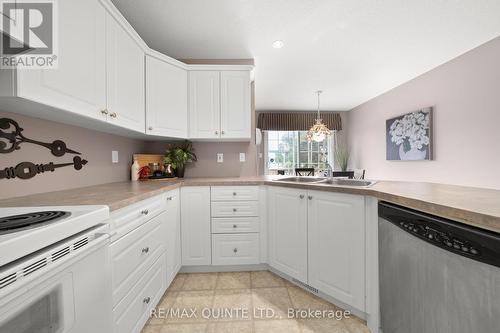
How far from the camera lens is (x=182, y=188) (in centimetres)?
197

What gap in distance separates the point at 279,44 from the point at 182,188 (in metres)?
1.90

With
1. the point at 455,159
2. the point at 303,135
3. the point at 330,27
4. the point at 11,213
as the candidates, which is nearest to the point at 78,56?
the point at 11,213

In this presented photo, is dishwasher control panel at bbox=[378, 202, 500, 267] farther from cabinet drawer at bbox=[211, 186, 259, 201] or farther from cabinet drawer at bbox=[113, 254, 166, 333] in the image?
cabinet drawer at bbox=[113, 254, 166, 333]

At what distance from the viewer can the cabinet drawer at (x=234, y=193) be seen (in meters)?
1.99

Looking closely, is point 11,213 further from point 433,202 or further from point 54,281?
point 433,202

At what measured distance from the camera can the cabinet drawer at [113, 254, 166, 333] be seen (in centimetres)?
106

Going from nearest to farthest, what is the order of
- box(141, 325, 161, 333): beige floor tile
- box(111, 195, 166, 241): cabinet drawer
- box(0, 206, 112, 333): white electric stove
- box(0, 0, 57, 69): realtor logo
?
box(0, 206, 112, 333): white electric stove, box(0, 0, 57, 69): realtor logo, box(111, 195, 166, 241): cabinet drawer, box(141, 325, 161, 333): beige floor tile

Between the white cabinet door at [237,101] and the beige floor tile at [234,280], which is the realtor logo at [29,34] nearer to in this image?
the white cabinet door at [237,101]

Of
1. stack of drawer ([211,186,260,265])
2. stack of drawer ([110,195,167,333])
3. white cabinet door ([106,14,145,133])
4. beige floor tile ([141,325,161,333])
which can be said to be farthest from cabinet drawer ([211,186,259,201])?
beige floor tile ([141,325,161,333])

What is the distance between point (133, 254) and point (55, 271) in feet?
2.06

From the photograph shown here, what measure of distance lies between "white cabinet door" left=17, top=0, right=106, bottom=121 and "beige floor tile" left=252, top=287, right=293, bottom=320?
167 centimetres

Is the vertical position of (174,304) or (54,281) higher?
(54,281)

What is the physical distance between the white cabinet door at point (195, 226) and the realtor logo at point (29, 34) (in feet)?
4.23

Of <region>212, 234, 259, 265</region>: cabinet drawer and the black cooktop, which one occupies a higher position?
the black cooktop
